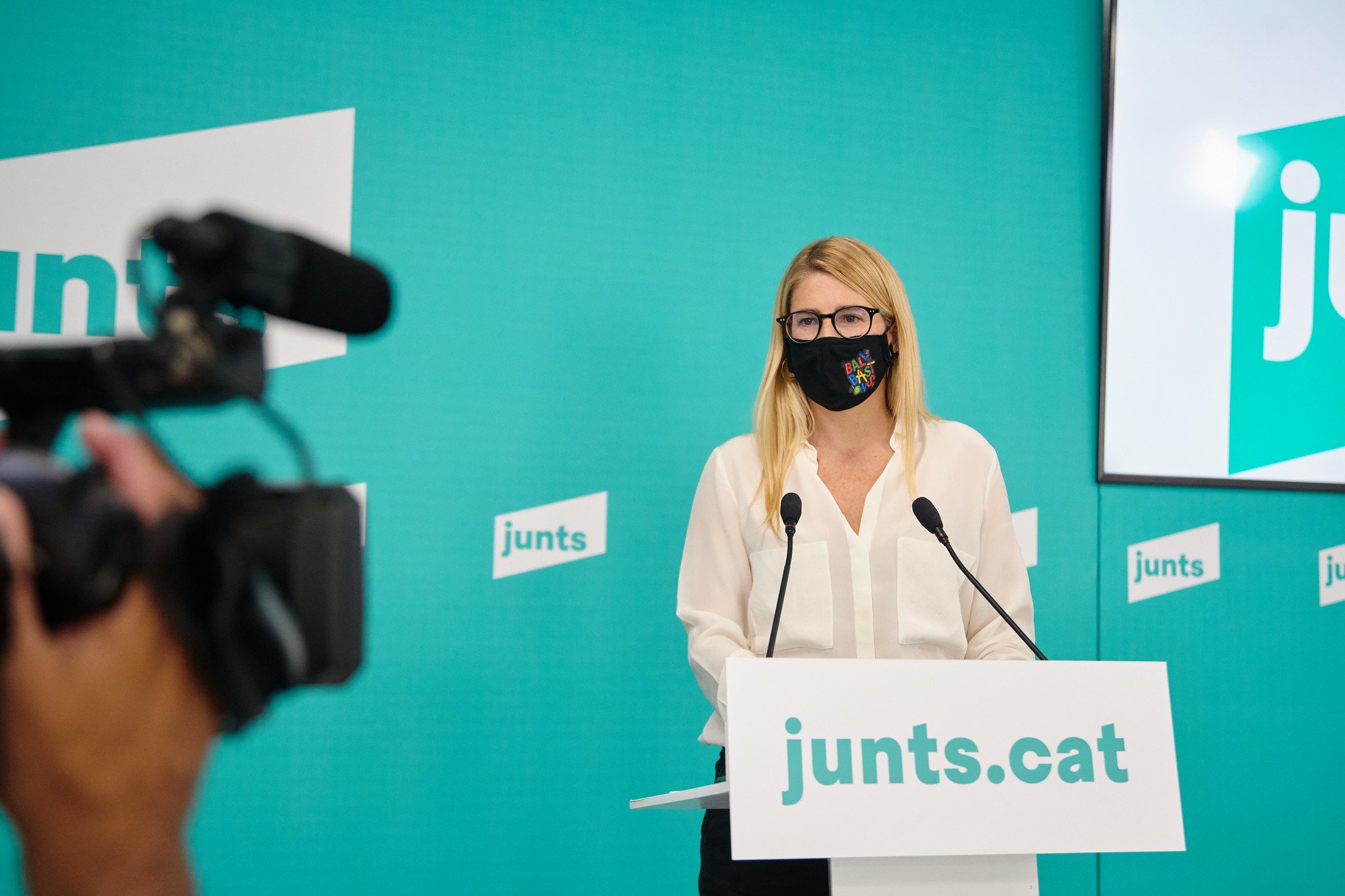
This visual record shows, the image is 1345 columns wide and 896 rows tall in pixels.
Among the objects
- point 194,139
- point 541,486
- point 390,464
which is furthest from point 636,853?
point 194,139

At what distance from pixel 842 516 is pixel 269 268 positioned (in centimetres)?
116

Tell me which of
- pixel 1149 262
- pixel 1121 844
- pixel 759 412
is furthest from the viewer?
pixel 1149 262

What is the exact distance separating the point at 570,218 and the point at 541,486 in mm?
581

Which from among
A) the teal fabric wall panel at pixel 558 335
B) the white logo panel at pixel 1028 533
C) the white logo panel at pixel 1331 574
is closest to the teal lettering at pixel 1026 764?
the teal fabric wall panel at pixel 558 335

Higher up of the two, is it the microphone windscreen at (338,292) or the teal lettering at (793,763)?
the microphone windscreen at (338,292)

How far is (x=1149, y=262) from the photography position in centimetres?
241

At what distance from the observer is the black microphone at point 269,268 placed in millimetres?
575

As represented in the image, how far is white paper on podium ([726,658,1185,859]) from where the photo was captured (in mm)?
1090

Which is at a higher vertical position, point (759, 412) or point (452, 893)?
point (759, 412)

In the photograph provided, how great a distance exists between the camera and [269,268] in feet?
1.96

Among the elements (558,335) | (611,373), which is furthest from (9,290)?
(611,373)

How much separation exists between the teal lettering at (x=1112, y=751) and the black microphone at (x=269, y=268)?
973mm

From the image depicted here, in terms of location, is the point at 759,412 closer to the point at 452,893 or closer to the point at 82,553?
the point at 452,893

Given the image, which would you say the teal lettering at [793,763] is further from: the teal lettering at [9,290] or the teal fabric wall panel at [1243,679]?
the teal lettering at [9,290]
